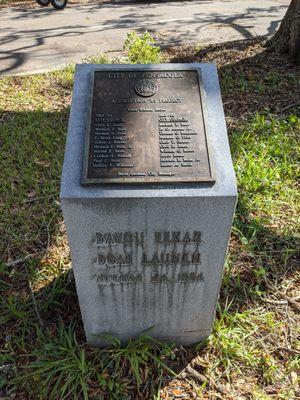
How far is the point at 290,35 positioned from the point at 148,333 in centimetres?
510

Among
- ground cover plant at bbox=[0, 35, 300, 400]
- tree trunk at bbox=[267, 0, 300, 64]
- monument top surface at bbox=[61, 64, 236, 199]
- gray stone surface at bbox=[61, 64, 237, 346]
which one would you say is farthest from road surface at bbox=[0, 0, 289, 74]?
gray stone surface at bbox=[61, 64, 237, 346]

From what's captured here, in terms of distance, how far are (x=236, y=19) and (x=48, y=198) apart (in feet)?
30.7

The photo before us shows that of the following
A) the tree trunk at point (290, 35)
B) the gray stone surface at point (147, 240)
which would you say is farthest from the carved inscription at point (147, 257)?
the tree trunk at point (290, 35)

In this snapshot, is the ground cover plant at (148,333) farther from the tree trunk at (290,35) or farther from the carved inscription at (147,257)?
the tree trunk at (290,35)

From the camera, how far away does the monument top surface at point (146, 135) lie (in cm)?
184

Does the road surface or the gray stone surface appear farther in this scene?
the road surface

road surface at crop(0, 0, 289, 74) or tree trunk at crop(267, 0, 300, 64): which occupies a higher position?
tree trunk at crop(267, 0, 300, 64)

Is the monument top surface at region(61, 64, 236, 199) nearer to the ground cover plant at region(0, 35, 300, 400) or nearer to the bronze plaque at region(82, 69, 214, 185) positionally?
the bronze plaque at region(82, 69, 214, 185)

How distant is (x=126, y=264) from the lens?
2.09 metres

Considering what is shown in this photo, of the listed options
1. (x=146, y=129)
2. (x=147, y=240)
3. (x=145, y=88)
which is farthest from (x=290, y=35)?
(x=147, y=240)

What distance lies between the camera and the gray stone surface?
183cm

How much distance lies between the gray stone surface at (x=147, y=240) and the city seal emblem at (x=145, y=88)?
18 cm

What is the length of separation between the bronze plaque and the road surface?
515 centimetres

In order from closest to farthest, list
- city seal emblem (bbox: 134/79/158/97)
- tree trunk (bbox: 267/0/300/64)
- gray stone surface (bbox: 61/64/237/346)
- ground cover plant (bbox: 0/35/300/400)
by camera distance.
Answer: gray stone surface (bbox: 61/64/237/346)
city seal emblem (bbox: 134/79/158/97)
ground cover plant (bbox: 0/35/300/400)
tree trunk (bbox: 267/0/300/64)
